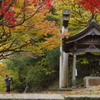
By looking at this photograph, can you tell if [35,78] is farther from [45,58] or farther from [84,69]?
[84,69]

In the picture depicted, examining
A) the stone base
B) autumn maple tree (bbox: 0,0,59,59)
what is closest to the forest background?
autumn maple tree (bbox: 0,0,59,59)

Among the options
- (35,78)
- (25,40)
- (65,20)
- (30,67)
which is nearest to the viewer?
(25,40)

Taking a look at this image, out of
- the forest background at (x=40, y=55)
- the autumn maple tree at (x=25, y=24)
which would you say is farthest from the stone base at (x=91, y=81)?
the autumn maple tree at (x=25, y=24)

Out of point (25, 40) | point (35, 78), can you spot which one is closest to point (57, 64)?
point (35, 78)

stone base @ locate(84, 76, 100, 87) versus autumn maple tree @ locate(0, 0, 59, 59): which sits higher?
autumn maple tree @ locate(0, 0, 59, 59)

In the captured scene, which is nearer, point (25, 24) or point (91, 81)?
point (25, 24)

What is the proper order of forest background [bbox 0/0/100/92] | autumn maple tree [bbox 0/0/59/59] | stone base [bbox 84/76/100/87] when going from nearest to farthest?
autumn maple tree [bbox 0/0/59/59], forest background [bbox 0/0/100/92], stone base [bbox 84/76/100/87]

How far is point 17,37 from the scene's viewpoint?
870 cm

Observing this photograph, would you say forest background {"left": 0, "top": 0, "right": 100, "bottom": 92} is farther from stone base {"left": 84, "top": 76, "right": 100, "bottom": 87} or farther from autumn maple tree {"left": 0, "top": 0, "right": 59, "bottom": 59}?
stone base {"left": 84, "top": 76, "right": 100, "bottom": 87}

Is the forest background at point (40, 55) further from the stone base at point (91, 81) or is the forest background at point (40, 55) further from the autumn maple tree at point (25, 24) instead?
the stone base at point (91, 81)

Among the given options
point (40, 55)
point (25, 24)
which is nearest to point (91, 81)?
point (40, 55)

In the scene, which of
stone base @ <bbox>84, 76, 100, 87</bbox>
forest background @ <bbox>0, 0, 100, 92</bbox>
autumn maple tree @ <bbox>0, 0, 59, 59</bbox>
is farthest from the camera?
stone base @ <bbox>84, 76, 100, 87</bbox>

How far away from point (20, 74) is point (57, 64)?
13.7ft

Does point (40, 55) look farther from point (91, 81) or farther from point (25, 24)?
point (25, 24)
